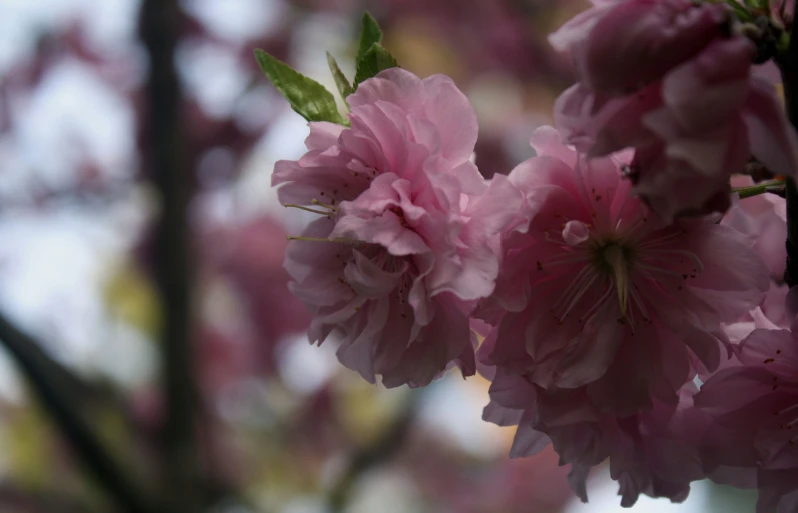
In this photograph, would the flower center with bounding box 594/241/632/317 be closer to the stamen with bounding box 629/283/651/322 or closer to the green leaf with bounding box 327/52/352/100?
the stamen with bounding box 629/283/651/322

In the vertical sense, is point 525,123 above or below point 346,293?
below

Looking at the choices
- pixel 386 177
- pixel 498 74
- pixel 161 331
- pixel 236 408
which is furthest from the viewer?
pixel 236 408

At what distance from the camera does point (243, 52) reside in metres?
2.93

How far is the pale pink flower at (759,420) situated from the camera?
0.46 meters

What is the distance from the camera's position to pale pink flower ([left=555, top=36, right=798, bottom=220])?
0.33 m

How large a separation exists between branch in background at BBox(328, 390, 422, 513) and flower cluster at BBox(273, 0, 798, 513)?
1551 millimetres

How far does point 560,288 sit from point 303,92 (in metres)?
0.23

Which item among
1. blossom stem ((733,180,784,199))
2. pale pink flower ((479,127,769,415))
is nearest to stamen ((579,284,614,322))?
pale pink flower ((479,127,769,415))

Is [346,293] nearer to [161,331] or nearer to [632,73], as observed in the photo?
[632,73]

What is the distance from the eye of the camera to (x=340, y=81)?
52 centimetres

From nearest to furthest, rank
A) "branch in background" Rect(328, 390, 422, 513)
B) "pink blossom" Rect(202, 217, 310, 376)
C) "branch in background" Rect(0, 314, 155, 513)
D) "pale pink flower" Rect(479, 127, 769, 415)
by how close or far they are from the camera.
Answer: "pale pink flower" Rect(479, 127, 769, 415) → "branch in background" Rect(0, 314, 155, 513) → "branch in background" Rect(328, 390, 422, 513) → "pink blossom" Rect(202, 217, 310, 376)

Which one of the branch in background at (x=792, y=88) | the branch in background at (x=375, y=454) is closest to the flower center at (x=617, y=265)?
the branch in background at (x=792, y=88)

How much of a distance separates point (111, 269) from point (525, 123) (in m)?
1.94

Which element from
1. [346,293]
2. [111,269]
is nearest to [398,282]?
[346,293]
